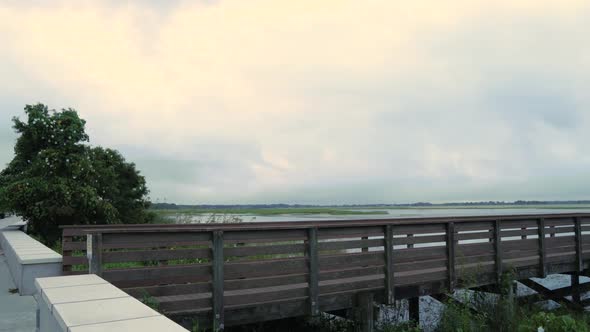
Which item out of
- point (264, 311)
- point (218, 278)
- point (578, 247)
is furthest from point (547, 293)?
point (218, 278)

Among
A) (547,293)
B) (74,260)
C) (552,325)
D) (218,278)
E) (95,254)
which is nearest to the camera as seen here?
(95,254)

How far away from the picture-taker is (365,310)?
27.5 ft

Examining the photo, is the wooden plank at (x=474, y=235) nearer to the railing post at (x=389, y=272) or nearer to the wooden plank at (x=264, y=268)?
the railing post at (x=389, y=272)

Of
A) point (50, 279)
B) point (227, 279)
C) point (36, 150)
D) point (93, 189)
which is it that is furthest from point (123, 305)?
point (36, 150)

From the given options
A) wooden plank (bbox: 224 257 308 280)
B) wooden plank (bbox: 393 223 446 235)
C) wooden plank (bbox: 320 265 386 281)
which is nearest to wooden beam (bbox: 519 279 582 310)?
wooden plank (bbox: 393 223 446 235)

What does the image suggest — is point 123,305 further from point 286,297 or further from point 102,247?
point 286,297

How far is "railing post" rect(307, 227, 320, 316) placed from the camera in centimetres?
768

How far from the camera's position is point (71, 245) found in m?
7.33

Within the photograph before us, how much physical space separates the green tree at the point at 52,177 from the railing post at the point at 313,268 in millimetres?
10936

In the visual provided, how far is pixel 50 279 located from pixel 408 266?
242 inches

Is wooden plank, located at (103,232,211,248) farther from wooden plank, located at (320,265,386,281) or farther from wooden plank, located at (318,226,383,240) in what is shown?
wooden plank, located at (320,265,386,281)

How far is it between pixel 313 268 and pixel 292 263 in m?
0.34

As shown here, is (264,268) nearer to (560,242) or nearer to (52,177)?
(560,242)

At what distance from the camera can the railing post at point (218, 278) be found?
6.72m
